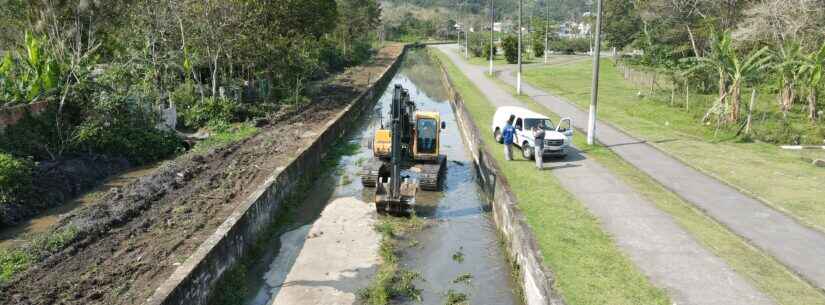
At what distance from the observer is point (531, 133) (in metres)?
19.6

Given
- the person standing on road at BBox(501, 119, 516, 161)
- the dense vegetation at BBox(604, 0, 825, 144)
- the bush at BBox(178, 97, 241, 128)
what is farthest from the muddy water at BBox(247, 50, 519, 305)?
the dense vegetation at BBox(604, 0, 825, 144)

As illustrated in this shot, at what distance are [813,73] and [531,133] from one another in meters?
11.9

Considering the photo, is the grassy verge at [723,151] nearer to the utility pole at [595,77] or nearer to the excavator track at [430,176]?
the utility pole at [595,77]

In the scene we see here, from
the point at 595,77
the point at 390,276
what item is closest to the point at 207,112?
the point at 595,77

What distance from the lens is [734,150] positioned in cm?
2039

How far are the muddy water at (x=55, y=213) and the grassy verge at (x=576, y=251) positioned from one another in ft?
37.2

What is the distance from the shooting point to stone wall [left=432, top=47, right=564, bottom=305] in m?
9.65

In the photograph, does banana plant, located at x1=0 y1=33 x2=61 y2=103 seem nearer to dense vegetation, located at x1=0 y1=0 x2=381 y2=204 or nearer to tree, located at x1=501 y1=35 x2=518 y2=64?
dense vegetation, located at x1=0 y1=0 x2=381 y2=204

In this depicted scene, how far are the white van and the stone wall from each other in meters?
1.43

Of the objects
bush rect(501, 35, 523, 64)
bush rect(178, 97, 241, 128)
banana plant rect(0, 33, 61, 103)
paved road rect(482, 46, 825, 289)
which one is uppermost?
bush rect(501, 35, 523, 64)

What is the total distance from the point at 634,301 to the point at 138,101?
18.6 meters

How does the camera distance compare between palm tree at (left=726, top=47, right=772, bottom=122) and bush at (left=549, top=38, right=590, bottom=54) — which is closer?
palm tree at (left=726, top=47, right=772, bottom=122)

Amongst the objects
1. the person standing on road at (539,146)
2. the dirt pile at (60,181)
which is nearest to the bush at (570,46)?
the person standing on road at (539,146)

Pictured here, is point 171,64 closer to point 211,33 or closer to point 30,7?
point 211,33
